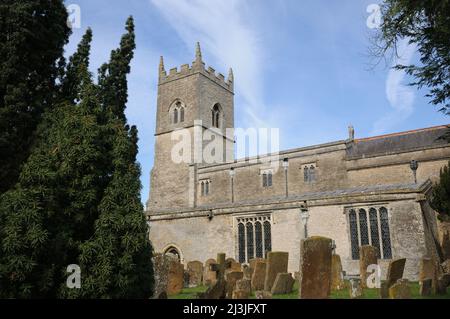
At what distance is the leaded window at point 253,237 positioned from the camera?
15984mm

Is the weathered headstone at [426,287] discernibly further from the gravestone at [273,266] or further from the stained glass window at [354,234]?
the stained glass window at [354,234]

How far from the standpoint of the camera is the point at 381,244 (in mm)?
13445

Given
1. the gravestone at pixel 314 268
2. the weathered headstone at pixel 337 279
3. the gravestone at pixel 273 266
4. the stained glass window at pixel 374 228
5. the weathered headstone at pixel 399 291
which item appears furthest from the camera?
the stained glass window at pixel 374 228

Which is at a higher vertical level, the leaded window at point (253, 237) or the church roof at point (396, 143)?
the church roof at point (396, 143)

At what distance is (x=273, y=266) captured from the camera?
11164 mm

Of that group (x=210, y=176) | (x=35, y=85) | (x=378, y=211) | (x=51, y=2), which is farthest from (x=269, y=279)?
(x=210, y=176)

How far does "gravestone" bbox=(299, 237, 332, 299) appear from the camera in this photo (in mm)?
8078

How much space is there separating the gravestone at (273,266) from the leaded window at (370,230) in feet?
13.4

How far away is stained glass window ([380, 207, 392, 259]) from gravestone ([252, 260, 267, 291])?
4.74 metres

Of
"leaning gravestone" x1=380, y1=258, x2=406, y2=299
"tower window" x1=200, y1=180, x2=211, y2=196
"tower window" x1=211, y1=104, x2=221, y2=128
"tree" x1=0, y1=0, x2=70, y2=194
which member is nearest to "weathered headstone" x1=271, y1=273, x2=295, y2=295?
"leaning gravestone" x1=380, y1=258, x2=406, y2=299

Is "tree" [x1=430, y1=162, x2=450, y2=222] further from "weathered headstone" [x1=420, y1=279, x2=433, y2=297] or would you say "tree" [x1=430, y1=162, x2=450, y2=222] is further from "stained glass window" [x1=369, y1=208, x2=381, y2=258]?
"weathered headstone" [x1=420, y1=279, x2=433, y2=297]

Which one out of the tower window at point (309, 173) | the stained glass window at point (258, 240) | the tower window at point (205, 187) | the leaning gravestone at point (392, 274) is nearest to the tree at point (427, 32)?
the leaning gravestone at point (392, 274)

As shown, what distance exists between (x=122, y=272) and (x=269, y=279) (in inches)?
211
